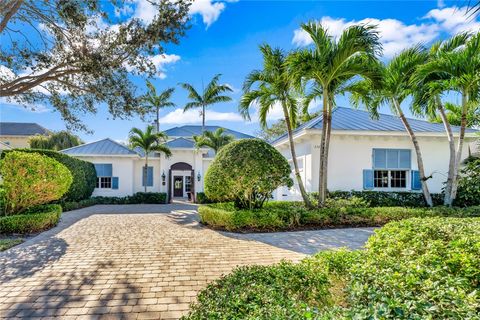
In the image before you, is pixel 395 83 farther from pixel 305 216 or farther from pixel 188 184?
pixel 188 184

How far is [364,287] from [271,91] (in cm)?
863

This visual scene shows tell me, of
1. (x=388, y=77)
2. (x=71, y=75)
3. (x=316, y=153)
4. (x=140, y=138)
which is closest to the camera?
(x=71, y=75)

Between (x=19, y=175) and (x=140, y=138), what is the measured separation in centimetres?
1071

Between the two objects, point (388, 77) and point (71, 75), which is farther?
point (388, 77)

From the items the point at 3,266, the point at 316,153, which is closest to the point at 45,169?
the point at 3,266

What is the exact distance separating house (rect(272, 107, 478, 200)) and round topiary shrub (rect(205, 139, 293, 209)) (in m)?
3.54

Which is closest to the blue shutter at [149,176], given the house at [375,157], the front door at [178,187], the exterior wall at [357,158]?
the front door at [178,187]

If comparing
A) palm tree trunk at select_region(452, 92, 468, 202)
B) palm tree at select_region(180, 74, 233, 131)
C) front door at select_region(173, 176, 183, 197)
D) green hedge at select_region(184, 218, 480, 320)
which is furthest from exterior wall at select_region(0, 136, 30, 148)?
palm tree trunk at select_region(452, 92, 468, 202)

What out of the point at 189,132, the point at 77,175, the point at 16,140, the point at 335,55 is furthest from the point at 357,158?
the point at 16,140

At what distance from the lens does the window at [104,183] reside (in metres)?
20.3

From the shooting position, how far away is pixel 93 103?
964 cm

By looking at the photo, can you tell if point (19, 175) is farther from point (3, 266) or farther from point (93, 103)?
point (3, 266)

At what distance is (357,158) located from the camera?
1271 centimetres

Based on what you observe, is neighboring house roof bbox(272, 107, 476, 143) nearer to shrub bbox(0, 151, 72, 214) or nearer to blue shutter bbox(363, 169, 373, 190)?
blue shutter bbox(363, 169, 373, 190)
